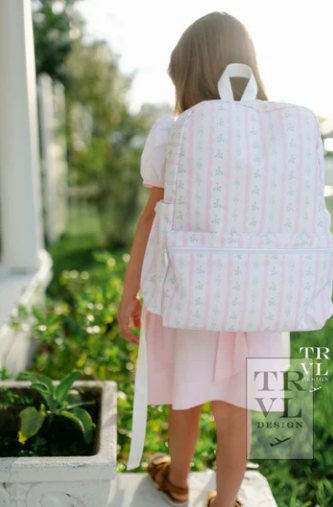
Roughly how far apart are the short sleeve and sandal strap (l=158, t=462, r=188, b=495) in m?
0.99

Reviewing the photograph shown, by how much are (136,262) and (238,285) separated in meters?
0.38

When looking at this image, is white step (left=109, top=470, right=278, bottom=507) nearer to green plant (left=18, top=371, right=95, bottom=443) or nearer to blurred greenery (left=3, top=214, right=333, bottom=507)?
blurred greenery (left=3, top=214, right=333, bottom=507)

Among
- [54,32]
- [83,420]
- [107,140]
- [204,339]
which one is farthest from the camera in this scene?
[54,32]

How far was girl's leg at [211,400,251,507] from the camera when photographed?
159cm

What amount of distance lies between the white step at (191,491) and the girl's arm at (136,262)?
553 millimetres

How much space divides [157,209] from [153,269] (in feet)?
0.55

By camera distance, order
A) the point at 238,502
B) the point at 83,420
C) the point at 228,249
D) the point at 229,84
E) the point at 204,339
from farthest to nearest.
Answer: the point at 238,502 → the point at 83,420 → the point at 204,339 → the point at 229,84 → the point at 228,249

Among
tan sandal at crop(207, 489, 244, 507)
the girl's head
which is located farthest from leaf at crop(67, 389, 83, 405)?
the girl's head

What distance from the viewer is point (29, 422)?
1570 millimetres

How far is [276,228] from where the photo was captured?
1.36 m

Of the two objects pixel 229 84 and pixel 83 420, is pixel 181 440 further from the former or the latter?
pixel 229 84

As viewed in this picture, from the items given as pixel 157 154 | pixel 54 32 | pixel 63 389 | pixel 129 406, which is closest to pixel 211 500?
pixel 129 406

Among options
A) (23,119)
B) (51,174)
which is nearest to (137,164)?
(51,174)

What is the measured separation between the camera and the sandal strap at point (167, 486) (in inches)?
68.8
